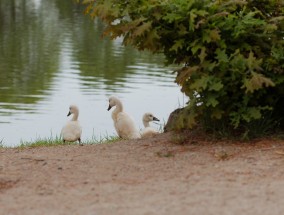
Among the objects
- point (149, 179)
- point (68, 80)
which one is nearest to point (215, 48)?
point (149, 179)

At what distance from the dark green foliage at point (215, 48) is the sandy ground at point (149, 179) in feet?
1.43

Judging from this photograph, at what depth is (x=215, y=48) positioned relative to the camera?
8953mm

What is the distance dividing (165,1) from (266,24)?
1.21m

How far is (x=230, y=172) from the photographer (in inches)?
300

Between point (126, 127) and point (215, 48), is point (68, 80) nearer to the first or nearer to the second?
point (126, 127)

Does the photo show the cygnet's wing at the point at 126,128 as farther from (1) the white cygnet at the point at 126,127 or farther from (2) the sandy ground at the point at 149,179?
(2) the sandy ground at the point at 149,179

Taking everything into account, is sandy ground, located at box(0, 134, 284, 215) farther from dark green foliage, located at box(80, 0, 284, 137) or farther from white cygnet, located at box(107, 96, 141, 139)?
white cygnet, located at box(107, 96, 141, 139)

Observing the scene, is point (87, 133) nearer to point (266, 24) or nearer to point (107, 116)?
point (107, 116)

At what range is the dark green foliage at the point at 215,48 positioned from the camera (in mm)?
8602

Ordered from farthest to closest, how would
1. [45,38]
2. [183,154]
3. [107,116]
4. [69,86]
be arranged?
[45,38] → [69,86] → [107,116] → [183,154]

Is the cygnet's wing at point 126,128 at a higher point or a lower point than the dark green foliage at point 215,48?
lower

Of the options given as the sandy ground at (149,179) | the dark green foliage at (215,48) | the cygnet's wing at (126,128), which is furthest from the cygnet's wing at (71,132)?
the dark green foliage at (215,48)

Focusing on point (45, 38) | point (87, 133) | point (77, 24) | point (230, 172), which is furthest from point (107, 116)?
point (77, 24)

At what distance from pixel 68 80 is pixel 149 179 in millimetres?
20275
